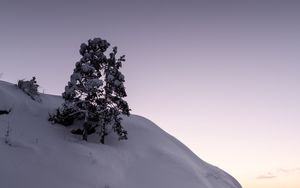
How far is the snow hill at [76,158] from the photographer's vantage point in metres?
20.3

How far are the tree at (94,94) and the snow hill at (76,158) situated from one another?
1.08 metres

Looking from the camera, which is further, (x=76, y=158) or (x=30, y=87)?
(x=30, y=87)

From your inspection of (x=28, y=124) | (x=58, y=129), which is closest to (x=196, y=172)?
(x=58, y=129)

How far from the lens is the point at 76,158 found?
22.9 m

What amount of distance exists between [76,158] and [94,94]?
624 centimetres

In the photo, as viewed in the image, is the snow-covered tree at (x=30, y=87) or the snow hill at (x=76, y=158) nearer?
the snow hill at (x=76, y=158)

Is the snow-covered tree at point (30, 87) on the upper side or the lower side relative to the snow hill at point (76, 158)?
upper

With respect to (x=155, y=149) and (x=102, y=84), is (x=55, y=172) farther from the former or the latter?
(x=155, y=149)

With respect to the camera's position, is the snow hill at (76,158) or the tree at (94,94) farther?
the tree at (94,94)

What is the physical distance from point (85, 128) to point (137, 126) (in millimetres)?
7378

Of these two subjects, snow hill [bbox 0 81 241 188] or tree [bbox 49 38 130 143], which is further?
tree [bbox 49 38 130 143]

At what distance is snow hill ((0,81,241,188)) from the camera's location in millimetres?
20266

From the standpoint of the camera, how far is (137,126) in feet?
110

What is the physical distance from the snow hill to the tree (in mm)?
1083
